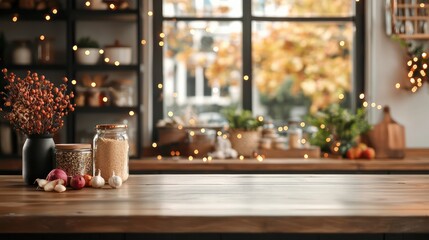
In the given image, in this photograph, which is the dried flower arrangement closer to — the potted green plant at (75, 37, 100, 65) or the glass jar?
the potted green plant at (75, 37, 100, 65)

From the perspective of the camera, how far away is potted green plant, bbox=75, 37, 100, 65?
15.8 ft

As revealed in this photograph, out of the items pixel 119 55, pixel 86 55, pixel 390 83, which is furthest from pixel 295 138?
pixel 86 55

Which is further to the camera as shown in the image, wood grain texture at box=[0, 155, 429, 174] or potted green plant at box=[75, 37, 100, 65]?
potted green plant at box=[75, 37, 100, 65]

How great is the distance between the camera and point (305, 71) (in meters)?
5.29

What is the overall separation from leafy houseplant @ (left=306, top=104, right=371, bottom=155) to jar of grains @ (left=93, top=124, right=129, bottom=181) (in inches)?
93.5

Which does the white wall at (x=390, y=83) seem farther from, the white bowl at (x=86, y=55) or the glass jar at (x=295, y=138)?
the white bowl at (x=86, y=55)

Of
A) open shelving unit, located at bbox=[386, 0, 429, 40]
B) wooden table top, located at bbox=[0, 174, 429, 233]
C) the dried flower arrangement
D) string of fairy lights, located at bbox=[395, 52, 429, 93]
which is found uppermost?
open shelving unit, located at bbox=[386, 0, 429, 40]

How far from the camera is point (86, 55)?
4.80 metres

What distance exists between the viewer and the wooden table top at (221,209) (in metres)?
2.05

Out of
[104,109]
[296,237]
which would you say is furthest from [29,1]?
[296,237]

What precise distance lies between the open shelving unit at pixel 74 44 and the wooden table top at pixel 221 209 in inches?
82.8

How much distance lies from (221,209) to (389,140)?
114 inches

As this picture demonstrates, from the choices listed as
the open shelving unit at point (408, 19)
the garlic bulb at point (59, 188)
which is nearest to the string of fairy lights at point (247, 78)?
the open shelving unit at point (408, 19)

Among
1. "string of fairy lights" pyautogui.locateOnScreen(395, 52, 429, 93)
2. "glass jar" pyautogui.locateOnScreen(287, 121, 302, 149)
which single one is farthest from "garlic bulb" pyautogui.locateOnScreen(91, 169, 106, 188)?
"string of fairy lights" pyautogui.locateOnScreen(395, 52, 429, 93)
